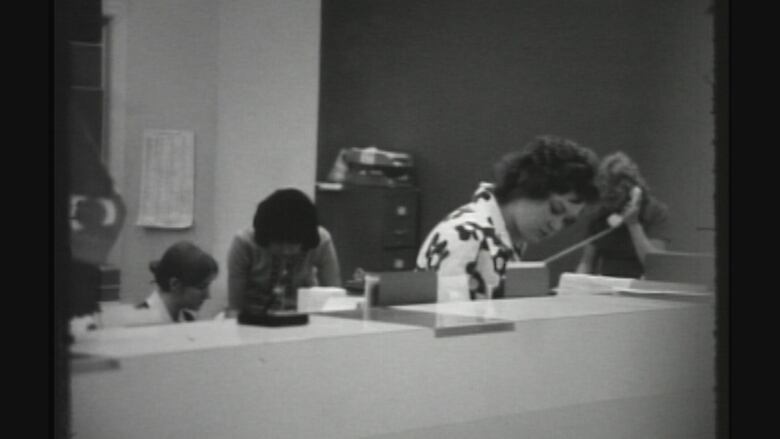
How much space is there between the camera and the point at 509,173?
2.86 metres

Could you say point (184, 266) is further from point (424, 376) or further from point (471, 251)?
point (471, 251)

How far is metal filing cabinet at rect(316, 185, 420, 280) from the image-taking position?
218cm

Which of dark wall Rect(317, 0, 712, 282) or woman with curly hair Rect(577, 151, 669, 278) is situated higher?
dark wall Rect(317, 0, 712, 282)

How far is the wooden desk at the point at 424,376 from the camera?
68.6 inches

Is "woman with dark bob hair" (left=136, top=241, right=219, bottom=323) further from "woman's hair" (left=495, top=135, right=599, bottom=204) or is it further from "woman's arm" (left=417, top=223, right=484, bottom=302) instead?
"woman's hair" (left=495, top=135, right=599, bottom=204)

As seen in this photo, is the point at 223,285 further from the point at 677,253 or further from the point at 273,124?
the point at 677,253

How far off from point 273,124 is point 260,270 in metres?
0.30

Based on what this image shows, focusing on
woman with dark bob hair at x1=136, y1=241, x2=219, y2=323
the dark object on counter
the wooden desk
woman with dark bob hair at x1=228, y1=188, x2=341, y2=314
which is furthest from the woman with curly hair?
woman with dark bob hair at x1=136, y1=241, x2=219, y2=323

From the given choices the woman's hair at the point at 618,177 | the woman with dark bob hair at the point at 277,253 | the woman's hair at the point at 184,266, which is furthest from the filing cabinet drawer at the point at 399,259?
the woman's hair at the point at 618,177

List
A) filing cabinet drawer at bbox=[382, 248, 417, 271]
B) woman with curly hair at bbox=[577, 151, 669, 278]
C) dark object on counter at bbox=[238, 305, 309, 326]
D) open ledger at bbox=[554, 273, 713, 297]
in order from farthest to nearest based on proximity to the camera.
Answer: woman with curly hair at bbox=[577, 151, 669, 278], open ledger at bbox=[554, 273, 713, 297], filing cabinet drawer at bbox=[382, 248, 417, 271], dark object on counter at bbox=[238, 305, 309, 326]

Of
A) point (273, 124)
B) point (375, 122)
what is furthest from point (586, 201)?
point (273, 124)

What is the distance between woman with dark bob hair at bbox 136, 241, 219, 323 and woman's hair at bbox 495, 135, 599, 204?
1096mm

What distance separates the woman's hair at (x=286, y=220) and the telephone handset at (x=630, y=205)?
55.4 inches

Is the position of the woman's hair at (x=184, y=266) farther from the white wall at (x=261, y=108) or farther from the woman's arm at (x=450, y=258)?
the woman's arm at (x=450, y=258)
